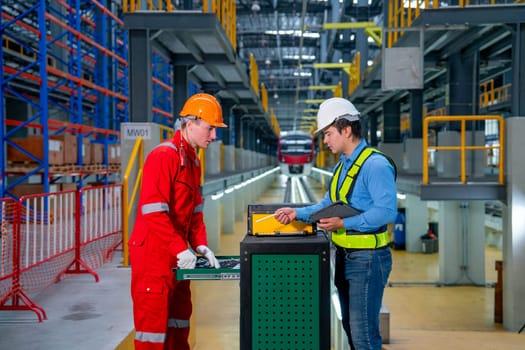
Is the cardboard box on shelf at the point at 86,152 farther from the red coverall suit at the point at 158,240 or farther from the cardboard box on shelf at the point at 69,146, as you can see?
the red coverall suit at the point at 158,240

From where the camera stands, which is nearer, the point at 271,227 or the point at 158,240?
the point at 271,227

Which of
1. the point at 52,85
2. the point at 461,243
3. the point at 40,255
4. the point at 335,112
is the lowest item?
the point at 461,243

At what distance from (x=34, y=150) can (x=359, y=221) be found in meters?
10.7

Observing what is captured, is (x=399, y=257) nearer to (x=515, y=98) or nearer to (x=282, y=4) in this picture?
(x=515, y=98)

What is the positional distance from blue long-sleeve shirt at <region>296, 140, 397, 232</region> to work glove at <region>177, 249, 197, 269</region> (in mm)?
663

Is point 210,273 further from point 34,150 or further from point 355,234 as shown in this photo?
point 34,150

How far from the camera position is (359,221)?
9.62 ft

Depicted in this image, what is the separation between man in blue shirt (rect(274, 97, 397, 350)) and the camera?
116 inches

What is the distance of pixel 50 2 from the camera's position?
52.6 feet

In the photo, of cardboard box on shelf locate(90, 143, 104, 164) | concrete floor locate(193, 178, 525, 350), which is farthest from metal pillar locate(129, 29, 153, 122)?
cardboard box on shelf locate(90, 143, 104, 164)

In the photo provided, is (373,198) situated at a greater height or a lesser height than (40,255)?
greater

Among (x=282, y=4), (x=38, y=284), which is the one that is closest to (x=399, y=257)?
(x=38, y=284)

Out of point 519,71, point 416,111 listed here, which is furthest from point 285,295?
point 416,111

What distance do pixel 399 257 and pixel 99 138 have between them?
451 inches
